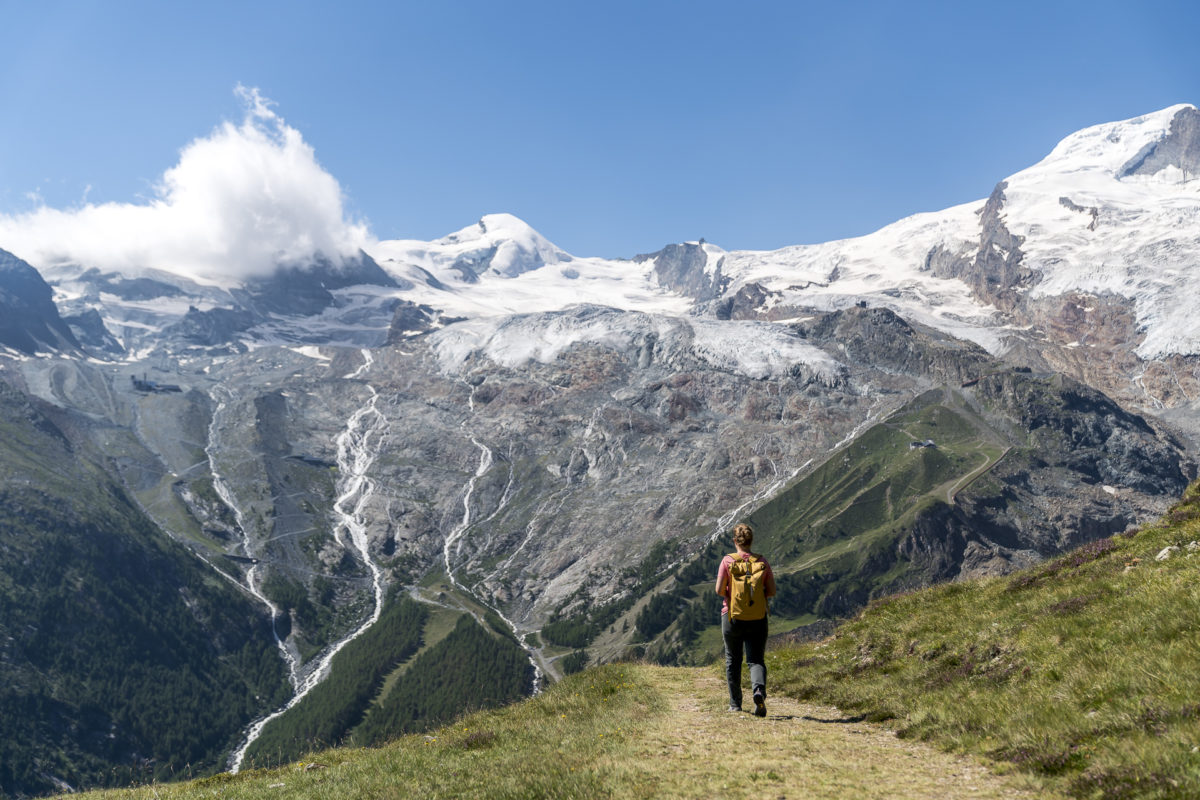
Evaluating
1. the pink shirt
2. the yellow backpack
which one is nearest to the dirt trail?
the yellow backpack

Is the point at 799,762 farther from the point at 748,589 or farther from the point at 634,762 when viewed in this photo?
the point at 748,589

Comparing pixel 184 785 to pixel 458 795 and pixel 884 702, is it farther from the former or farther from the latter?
pixel 884 702

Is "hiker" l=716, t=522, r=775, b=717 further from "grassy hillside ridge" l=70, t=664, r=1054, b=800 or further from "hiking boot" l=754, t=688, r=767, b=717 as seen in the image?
"grassy hillside ridge" l=70, t=664, r=1054, b=800

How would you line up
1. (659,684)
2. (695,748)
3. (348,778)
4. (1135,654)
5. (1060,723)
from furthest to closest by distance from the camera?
1. (659,684)
2. (348,778)
3. (695,748)
4. (1135,654)
5. (1060,723)

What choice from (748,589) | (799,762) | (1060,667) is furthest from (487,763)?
(1060,667)

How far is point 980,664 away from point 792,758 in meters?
7.10

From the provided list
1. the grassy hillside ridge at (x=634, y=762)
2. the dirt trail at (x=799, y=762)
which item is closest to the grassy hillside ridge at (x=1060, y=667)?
the dirt trail at (x=799, y=762)

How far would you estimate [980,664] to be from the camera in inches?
731

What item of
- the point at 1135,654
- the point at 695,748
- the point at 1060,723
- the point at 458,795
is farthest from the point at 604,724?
the point at 1135,654

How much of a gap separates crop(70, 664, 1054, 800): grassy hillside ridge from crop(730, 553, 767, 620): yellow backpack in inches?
110

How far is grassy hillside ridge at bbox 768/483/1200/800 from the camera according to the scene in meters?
11.2

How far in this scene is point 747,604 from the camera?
59.6 feet

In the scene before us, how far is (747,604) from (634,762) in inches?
200

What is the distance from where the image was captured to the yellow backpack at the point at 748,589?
59.1 ft
